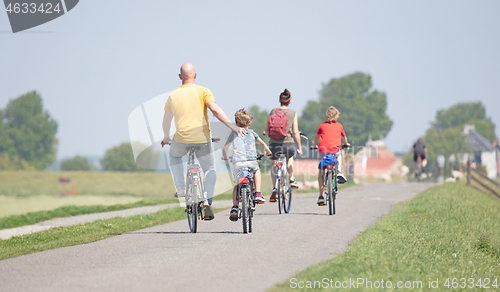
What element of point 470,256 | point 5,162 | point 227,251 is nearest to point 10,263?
point 227,251

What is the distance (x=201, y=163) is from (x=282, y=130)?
313cm

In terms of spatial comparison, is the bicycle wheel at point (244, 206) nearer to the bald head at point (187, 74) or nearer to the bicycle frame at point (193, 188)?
the bicycle frame at point (193, 188)

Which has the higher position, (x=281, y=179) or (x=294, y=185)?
(x=281, y=179)

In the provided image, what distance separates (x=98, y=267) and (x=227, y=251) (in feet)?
A: 5.68

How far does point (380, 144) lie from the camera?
345 ft

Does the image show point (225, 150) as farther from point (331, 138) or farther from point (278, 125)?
point (331, 138)

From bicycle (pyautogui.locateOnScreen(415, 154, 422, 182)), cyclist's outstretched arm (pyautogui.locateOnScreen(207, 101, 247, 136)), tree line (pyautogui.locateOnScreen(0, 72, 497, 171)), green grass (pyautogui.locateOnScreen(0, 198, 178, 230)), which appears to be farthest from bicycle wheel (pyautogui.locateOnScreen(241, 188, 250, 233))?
tree line (pyautogui.locateOnScreen(0, 72, 497, 171))

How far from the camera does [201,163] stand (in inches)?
358

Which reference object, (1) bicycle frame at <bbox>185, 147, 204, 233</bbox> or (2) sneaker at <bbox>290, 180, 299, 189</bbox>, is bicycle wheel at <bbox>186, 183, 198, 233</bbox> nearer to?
(1) bicycle frame at <bbox>185, 147, 204, 233</bbox>

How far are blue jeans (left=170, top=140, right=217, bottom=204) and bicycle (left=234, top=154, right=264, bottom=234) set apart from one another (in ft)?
1.40

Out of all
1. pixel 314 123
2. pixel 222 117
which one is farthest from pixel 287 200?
pixel 314 123

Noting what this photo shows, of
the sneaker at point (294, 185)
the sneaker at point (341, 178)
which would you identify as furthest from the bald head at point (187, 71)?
the sneaker at point (341, 178)

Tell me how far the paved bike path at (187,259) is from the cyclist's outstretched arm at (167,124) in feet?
5.27

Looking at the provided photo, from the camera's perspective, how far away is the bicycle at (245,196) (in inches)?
356
